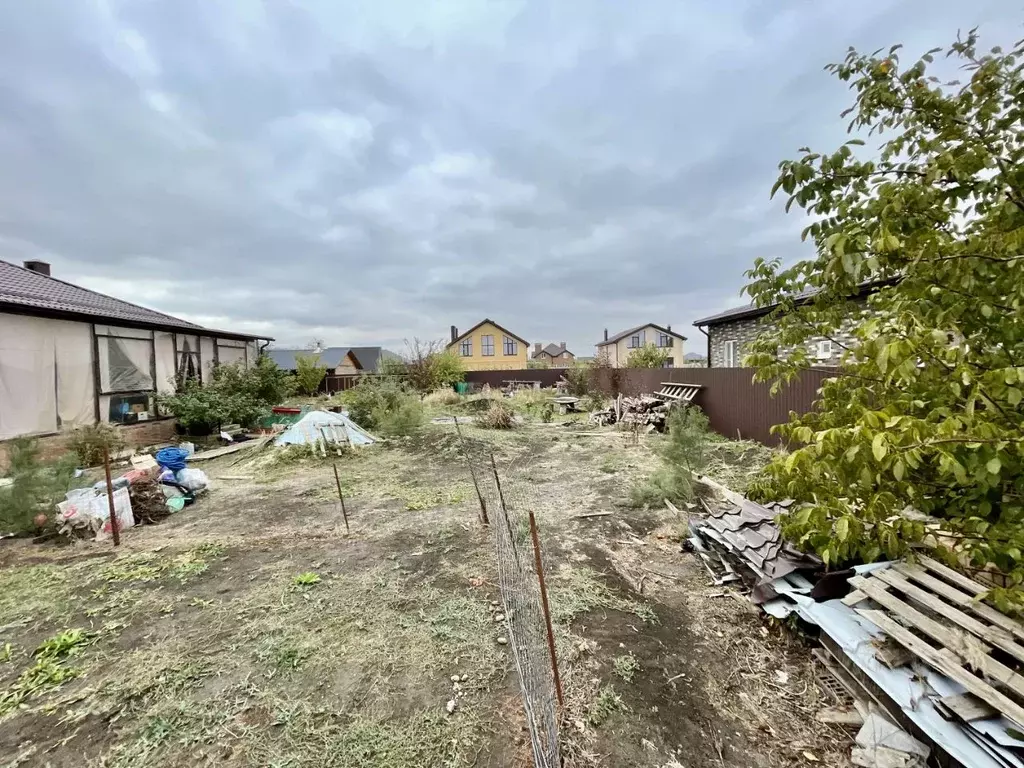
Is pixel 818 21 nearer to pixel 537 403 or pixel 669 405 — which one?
pixel 669 405

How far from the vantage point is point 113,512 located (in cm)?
412

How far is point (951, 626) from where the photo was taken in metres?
1.88

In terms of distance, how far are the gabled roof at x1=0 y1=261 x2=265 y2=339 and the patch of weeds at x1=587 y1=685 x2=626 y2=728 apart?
10082 mm

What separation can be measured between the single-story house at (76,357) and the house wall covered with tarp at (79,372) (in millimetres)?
16

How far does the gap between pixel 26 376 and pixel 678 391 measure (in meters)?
13.6

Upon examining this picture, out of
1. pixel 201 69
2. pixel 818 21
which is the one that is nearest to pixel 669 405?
pixel 818 21

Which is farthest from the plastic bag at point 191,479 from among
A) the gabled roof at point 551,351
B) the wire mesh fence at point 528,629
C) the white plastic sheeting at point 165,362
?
the gabled roof at point 551,351

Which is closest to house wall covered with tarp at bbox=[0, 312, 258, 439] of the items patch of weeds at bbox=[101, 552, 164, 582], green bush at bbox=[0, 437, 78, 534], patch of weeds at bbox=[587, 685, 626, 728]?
green bush at bbox=[0, 437, 78, 534]

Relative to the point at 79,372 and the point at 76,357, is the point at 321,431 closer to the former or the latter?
the point at 79,372

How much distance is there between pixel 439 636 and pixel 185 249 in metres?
19.3

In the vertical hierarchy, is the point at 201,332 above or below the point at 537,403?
above

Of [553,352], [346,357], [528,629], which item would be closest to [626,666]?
[528,629]

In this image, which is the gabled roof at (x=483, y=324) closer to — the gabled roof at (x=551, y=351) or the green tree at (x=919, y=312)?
the gabled roof at (x=551, y=351)

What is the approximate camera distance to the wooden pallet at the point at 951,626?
156 cm
